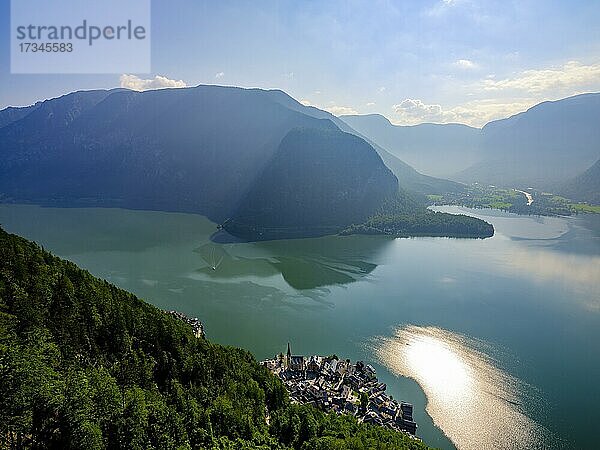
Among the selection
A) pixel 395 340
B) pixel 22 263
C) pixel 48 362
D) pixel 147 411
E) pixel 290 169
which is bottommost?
pixel 395 340

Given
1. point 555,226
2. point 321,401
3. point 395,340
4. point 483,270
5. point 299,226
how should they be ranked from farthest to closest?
point 555,226
point 299,226
point 483,270
point 395,340
point 321,401

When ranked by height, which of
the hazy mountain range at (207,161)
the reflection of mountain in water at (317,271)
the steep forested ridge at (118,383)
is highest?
the hazy mountain range at (207,161)

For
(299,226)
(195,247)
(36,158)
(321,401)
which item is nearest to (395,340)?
(321,401)

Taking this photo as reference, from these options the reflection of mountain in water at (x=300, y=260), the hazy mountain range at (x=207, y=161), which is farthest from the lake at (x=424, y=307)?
the hazy mountain range at (x=207, y=161)

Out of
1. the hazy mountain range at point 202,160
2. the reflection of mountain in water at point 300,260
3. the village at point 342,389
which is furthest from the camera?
the hazy mountain range at point 202,160

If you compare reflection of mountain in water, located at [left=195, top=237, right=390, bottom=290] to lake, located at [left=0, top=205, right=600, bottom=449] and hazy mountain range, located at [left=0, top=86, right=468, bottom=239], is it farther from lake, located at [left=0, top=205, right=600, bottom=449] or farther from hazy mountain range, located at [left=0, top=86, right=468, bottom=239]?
hazy mountain range, located at [left=0, top=86, right=468, bottom=239]

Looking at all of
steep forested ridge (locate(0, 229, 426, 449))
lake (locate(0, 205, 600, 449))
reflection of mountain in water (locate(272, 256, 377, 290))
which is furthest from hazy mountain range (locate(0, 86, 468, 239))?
steep forested ridge (locate(0, 229, 426, 449))

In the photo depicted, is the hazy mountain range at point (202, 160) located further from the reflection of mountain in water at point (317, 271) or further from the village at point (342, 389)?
the village at point (342, 389)

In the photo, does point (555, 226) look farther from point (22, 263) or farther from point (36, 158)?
point (36, 158)
